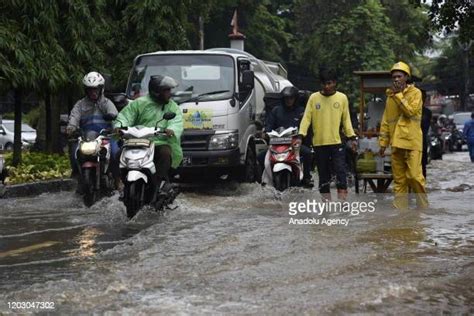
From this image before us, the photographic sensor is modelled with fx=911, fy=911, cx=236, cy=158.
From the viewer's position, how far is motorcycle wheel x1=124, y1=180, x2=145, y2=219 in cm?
930

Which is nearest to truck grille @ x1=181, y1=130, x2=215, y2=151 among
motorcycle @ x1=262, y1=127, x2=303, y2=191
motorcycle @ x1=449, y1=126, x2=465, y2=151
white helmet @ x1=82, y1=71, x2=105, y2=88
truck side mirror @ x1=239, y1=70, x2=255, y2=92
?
truck side mirror @ x1=239, y1=70, x2=255, y2=92

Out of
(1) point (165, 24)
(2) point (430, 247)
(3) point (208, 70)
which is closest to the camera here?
(2) point (430, 247)

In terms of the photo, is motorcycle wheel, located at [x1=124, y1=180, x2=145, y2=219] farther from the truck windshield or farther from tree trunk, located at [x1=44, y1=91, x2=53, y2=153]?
tree trunk, located at [x1=44, y1=91, x2=53, y2=153]

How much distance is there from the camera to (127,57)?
1969 centimetres

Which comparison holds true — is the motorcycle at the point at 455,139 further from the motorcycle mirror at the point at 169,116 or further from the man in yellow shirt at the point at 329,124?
the motorcycle mirror at the point at 169,116

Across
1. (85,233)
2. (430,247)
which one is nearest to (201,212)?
(85,233)

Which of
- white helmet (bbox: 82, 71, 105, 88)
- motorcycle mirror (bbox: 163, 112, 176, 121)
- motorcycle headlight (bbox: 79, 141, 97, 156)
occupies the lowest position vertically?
motorcycle headlight (bbox: 79, 141, 97, 156)

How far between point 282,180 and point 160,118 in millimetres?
2324

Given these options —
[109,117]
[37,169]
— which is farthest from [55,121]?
[109,117]

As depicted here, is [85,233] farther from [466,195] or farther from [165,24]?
[165,24]

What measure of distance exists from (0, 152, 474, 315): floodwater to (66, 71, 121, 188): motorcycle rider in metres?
0.76

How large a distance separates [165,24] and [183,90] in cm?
651

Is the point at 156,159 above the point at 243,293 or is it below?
above

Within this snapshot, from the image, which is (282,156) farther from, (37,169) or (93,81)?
(37,169)
